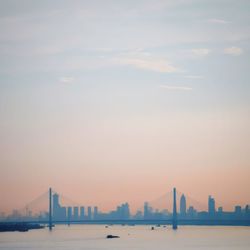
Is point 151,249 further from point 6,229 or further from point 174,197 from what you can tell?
point 6,229

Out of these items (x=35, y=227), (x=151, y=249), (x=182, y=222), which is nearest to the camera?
(x=151, y=249)

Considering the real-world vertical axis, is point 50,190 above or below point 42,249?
above

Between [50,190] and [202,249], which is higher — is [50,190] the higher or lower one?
the higher one

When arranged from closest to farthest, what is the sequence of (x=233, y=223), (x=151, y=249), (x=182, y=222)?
(x=151, y=249) < (x=233, y=223) < (x=182, y=222)

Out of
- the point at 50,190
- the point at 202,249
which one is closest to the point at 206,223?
the point at 50,190

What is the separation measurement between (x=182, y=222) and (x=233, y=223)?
11072mm

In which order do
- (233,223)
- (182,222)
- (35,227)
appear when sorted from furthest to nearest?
(35,227)
(182,222)
(233,223)

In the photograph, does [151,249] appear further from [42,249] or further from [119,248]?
[42,249]

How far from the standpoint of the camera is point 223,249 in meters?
61.8

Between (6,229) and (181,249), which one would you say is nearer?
(181,249)

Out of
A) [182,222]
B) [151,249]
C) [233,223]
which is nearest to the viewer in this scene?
[151,249]

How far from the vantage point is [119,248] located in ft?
208

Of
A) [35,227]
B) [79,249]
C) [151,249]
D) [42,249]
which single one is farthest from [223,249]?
[35,227]

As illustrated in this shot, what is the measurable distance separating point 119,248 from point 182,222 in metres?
51.7
